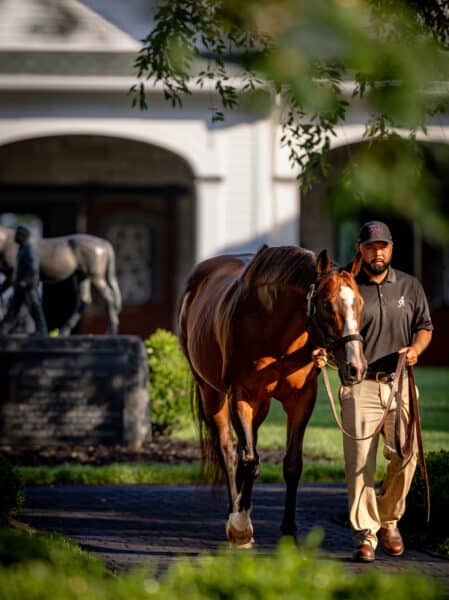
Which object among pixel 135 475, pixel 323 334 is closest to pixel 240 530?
pixel 323 334

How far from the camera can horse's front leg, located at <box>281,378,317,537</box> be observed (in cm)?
713

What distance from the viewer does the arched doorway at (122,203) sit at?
76.2ft

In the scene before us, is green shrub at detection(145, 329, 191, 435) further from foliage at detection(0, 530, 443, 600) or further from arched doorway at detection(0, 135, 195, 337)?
foliage at detection(0, 530, 443, 600)

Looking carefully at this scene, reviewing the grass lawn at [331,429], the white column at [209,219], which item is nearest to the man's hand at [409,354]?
the grass lawn at [331,429]

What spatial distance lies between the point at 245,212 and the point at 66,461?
910cm

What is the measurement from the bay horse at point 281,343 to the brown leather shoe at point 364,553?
55 cm

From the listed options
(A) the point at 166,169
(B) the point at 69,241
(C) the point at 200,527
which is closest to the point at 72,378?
(B) the point at 69,241

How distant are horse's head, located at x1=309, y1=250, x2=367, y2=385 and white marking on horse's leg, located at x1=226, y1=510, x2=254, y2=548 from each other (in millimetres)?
1352

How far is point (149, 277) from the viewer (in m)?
23.9

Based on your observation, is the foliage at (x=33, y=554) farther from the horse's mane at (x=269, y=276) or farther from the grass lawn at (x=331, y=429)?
the grass lawn at (x=331, y=429)

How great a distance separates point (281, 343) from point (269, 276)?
41 centimetres

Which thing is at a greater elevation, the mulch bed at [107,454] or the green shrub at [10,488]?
the green shrub at [10,488]

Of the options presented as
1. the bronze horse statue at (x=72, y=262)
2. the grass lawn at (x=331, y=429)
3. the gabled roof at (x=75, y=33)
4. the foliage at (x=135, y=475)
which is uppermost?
the gabled roof at (x=75, y=33)

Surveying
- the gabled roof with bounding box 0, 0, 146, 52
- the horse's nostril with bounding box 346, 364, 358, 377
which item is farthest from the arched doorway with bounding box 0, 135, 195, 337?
the horse's nostril with bounding box 346, 364, 358, 377
